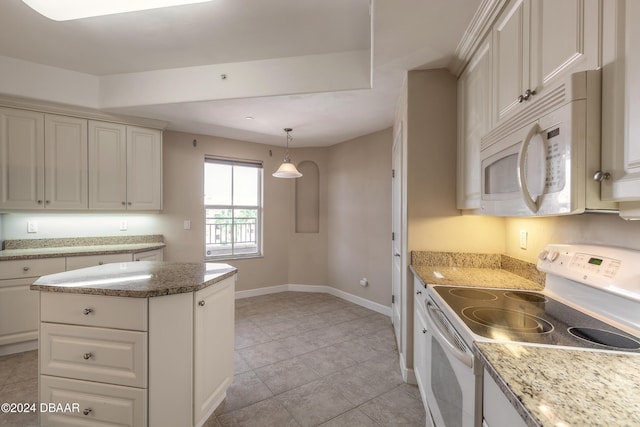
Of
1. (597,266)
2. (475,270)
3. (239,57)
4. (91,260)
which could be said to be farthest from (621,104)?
(91,260)

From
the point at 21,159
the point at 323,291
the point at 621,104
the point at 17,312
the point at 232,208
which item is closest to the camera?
the point at 621,104

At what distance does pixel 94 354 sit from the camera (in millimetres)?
1476

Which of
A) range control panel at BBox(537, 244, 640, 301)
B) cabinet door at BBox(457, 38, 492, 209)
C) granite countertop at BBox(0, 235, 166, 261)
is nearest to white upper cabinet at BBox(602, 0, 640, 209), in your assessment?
range control panel at BBox(537, 244, 640, 301)

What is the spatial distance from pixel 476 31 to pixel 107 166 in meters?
3.74

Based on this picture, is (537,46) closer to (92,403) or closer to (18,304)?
(92,403)

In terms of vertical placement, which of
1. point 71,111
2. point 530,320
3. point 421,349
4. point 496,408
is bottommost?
point 421,349

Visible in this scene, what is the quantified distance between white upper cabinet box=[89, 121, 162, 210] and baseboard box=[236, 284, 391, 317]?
1920 millimetres

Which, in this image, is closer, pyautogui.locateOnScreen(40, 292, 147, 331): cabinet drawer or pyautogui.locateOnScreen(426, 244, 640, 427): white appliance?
pyautogui.locateOnScreen(426, 244, 640, 427): white appliance

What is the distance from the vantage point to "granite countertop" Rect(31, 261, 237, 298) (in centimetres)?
145

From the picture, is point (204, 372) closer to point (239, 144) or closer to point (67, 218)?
point (67, 218)

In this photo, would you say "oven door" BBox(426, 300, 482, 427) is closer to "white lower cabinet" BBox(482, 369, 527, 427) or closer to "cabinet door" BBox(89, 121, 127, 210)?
"white lower cabinet" BBox(482, 369, 527, 427)

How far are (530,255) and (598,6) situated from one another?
1382 millimetres

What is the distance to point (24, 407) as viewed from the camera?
188 cm

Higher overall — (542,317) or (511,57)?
(511,57)
